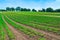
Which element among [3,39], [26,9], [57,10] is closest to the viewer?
[3,39]

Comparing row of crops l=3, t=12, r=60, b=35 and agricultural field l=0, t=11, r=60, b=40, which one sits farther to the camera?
row of crops l=3, t=12, r=60, b=35

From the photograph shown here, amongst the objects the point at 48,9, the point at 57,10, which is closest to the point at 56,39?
the point at 57,10

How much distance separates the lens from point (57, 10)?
121062 mm

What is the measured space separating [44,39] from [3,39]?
3536 mm

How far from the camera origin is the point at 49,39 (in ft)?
48.6

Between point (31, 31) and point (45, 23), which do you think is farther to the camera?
point (45, 23)

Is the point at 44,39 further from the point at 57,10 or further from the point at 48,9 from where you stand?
the point at 48,9

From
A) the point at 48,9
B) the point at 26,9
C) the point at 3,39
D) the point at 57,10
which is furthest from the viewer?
the point at 26,9

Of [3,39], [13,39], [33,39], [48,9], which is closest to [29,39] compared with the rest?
[33,39]

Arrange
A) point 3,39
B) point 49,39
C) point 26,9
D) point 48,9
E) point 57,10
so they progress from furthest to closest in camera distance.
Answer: point 26,9 < point 48,9 < point 57,10 < point 3,39 < point 49,39

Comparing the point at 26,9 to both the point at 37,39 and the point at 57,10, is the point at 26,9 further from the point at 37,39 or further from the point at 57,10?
the point at 37,39

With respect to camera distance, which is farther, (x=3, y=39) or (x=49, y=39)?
(x=3, y=39)

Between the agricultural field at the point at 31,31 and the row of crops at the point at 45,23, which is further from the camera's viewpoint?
the row of crops at the point at 45,23

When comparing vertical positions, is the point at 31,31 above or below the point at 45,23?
above
